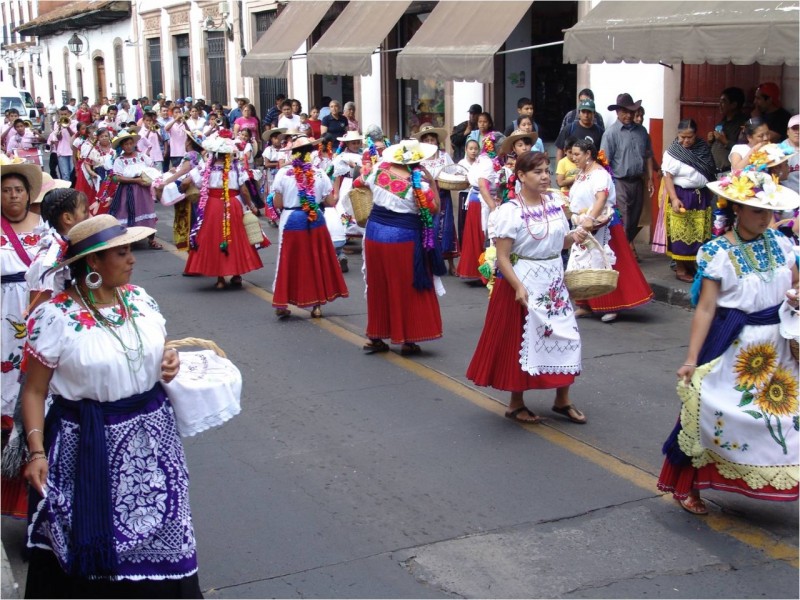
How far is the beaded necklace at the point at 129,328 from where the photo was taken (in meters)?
4.03

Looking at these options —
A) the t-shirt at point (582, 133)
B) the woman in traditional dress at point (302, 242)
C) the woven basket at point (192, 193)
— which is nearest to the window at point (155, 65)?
the woven basket at point (192, 193)

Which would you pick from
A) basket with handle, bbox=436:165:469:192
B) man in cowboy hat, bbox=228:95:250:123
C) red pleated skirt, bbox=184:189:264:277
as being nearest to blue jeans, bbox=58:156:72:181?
man in cowboy hat, bbox=228:95:250:123

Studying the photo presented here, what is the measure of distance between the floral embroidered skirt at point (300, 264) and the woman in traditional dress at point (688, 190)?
3754 millimetres

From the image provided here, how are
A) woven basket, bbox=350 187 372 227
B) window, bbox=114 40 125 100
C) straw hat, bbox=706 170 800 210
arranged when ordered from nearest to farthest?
straw hat, bbox=706 170 800 210
woven basket, bbox=350 187 372 227
window, bbox=114 40 125 100

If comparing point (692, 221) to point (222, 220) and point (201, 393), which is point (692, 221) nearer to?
point (222, 220)

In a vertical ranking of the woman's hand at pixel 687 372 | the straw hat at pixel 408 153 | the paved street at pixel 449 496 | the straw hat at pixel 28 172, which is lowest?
the paved street at pixel 449 496

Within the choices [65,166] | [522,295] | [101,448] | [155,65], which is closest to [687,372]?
[522,295]

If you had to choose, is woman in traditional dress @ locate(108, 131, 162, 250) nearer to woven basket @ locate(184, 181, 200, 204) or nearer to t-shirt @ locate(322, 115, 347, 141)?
woven basket @ locate(184, 181, 200, 204)

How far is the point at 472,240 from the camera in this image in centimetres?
1202

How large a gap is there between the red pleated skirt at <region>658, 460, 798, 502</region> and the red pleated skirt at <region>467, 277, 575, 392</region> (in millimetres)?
1386

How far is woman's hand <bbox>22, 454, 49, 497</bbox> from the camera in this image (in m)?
3.88

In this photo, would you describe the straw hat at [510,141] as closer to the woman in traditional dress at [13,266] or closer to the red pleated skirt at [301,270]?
the red pleated skirt at [301,270]

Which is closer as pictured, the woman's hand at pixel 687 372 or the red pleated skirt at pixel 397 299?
the woman's hand at pixel 687 372

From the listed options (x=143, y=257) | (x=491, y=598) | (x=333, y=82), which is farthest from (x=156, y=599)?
(x=333, y=82)
